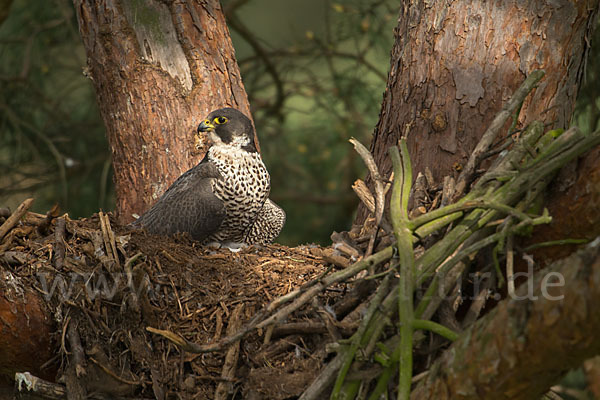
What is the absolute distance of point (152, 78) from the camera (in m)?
3.62

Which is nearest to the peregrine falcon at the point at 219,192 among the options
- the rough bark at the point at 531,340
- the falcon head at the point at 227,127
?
the falcon head at the point at 227,127

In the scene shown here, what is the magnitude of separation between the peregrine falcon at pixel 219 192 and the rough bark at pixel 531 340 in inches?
82.1

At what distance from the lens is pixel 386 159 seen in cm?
294

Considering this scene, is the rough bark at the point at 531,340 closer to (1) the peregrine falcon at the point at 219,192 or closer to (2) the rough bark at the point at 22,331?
(2) the rough bark at the point at 22,331

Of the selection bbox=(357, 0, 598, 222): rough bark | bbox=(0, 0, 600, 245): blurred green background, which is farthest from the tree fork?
bbox=(0, 0, 600, 245): blurred green background

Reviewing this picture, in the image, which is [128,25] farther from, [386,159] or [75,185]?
[75,185]

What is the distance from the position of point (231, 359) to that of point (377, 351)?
2.05ft

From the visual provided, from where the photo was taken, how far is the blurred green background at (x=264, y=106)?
5.55 metres

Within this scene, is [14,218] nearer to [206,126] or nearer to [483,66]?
[206,126]

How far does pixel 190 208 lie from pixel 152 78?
0.79 meters

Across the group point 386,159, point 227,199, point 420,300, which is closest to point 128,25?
point 227,199

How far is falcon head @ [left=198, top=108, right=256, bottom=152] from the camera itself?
142 inches

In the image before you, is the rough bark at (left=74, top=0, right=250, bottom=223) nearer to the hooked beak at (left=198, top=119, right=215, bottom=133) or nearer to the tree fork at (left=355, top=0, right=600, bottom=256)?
the hooked beak at (left=198, top=119, right=215, bottom=133)

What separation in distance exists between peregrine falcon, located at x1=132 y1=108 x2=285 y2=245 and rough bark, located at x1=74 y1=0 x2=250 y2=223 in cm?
18
